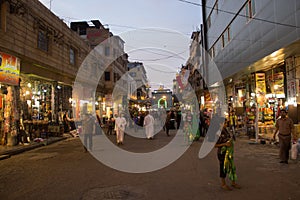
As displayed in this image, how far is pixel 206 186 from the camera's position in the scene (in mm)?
5809

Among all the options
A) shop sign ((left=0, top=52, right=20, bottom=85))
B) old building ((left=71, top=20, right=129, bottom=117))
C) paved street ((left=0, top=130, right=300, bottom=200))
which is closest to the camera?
paved street ((left=0, top=130, right=300, bottom=200))

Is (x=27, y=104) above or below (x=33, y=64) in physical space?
below

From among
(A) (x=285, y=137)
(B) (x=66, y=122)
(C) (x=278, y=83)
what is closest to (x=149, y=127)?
(B) (x=66, y=122)

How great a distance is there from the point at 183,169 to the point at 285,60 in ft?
32.9

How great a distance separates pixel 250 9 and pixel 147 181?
14.0 meters

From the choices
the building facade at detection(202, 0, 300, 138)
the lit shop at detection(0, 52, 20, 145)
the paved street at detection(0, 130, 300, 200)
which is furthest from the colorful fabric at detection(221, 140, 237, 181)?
the lit shop at detection(0, 52, 20, 145)

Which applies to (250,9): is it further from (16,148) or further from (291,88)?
(16,148)

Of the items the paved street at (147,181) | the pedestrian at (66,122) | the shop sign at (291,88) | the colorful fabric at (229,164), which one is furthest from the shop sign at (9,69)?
the shop sign at (291,88)

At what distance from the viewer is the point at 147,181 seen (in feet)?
20.9

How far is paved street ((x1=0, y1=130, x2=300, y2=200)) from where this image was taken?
17.4 feet

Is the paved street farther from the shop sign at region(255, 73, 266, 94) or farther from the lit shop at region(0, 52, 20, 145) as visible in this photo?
the shop sign at region(255, 73, 266, 94)

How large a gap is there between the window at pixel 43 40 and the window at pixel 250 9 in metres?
13.4

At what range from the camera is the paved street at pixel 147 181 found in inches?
209

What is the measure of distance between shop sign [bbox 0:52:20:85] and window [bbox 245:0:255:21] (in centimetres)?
1379
